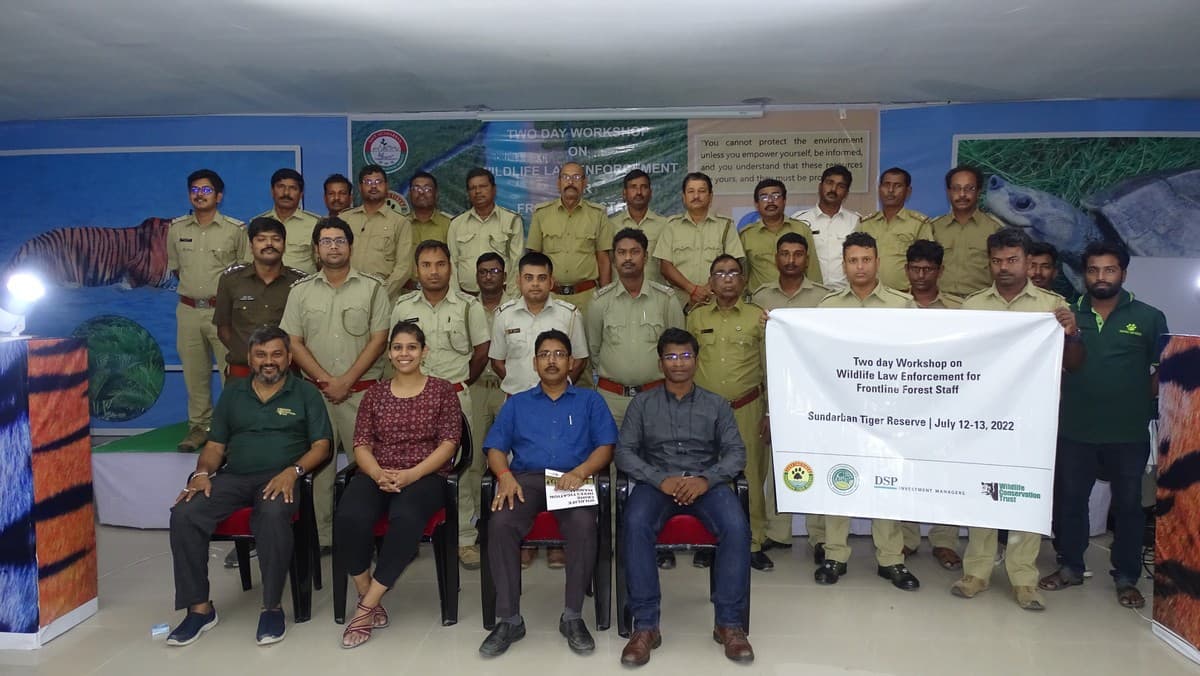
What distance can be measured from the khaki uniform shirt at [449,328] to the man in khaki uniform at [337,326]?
0.59 ft

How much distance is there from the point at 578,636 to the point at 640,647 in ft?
0.89

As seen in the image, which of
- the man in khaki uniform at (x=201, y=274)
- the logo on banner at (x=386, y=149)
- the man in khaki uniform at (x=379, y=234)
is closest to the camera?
the man in khaki uniform at (x=201, y=274)

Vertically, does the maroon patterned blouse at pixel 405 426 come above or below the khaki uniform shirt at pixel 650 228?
below

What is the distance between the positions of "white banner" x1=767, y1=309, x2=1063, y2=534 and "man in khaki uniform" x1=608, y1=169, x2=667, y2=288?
1.46m

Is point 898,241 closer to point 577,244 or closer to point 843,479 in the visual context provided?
point 843,479

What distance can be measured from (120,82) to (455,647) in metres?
4.75

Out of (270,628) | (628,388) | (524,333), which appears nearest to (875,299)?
(628,388)

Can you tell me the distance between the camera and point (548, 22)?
14.1 feet

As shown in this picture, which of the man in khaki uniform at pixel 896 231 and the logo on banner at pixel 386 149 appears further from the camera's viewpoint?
the logo on banner at pixel 386 149

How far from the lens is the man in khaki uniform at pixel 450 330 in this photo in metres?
4.25

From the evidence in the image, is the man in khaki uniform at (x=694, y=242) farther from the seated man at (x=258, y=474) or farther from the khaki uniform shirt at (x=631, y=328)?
the seated man at (x=258, y=474)

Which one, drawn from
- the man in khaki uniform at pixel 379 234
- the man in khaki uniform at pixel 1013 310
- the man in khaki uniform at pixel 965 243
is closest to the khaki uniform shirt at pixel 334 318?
the man in khaki uniform at pixel 379 234

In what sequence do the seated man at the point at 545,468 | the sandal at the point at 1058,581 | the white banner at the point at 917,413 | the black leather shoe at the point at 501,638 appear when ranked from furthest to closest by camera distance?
the sandal at the point at 1058,581 → the white banner at the point at 917,413 → the seated man at the point at 545,468 → the black leather shoe at the point at 501,638

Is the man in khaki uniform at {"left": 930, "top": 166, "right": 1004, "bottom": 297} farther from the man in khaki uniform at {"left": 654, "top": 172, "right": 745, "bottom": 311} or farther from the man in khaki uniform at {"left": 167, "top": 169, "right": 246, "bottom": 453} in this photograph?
the man in khaki uniform at {"left": 167, "top": 169, "right": 246, "bottom": 453}
